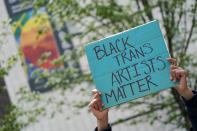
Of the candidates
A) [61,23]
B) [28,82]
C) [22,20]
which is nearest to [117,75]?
[61,23]

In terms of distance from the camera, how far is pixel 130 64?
1995 mm

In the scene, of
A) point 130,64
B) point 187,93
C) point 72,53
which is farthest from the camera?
point 72,53

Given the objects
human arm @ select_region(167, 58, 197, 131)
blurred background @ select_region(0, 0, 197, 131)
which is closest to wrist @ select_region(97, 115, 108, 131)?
human arm @ select_region(167, 58, 197, 131)

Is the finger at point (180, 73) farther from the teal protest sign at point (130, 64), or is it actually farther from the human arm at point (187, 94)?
the teal protest sign at point (130, 64)

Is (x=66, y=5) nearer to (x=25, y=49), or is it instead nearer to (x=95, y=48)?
(x=95, y=48)

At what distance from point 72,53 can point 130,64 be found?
2.13 m

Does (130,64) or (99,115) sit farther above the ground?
(130,64)

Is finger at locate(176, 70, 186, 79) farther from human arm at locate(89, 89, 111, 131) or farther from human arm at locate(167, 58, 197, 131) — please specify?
human arm at locate(89, 89, 111, 131)

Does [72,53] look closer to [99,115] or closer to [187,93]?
[99,115]

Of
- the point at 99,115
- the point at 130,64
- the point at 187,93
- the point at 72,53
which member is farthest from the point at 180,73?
the point at 72,53

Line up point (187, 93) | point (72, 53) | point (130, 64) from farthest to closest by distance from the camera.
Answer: point (72, 53) → point (130, 64) → point (187, 93)

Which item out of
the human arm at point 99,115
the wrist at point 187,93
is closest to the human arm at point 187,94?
the wrist at point 187,93

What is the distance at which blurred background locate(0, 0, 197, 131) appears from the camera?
11.3 ft

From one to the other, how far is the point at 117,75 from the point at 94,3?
6.41 feet
